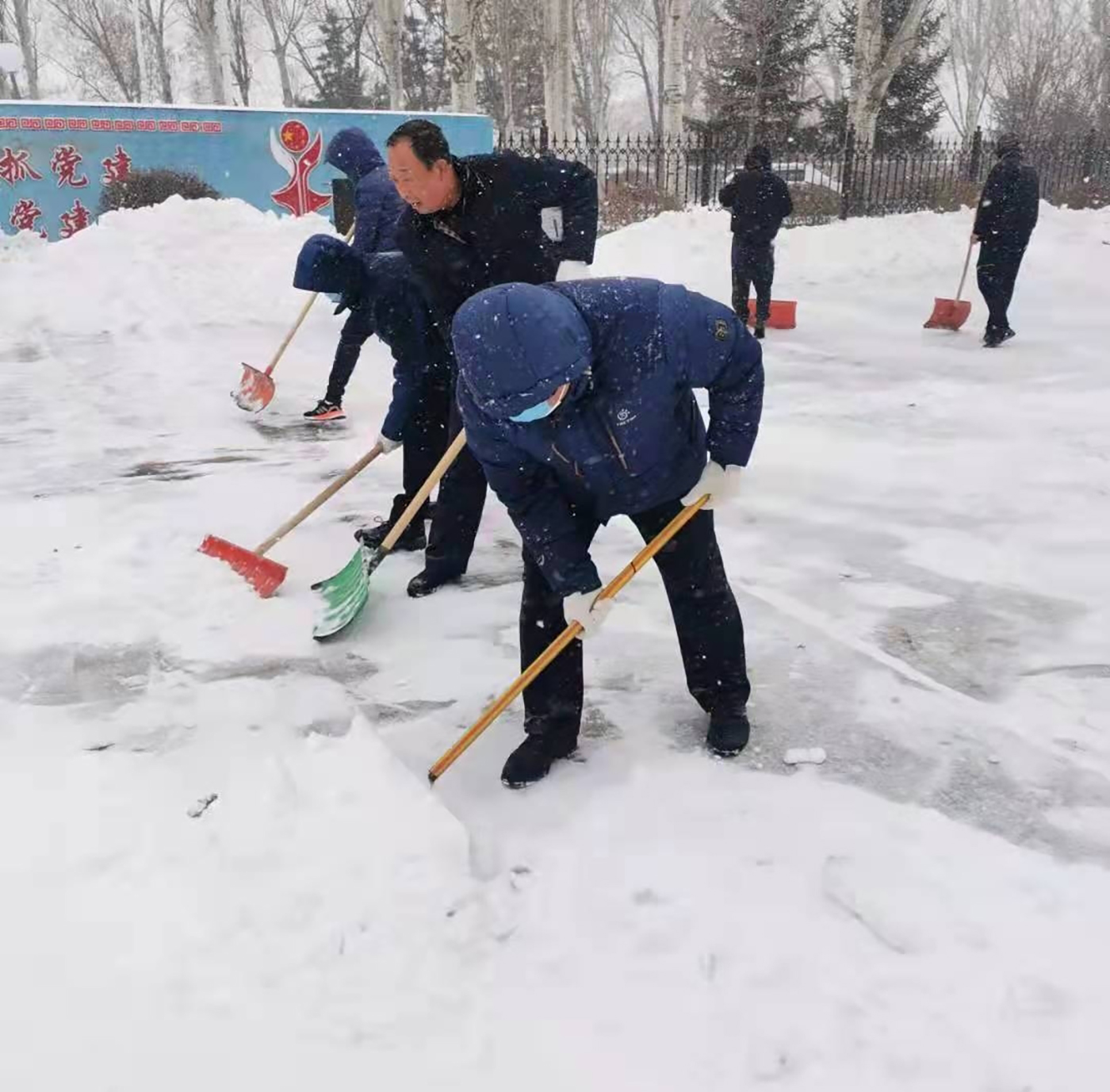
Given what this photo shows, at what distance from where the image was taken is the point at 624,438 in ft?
7.47

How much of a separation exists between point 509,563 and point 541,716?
1506 millimetres

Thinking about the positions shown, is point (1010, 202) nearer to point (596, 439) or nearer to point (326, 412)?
point (326, 412)

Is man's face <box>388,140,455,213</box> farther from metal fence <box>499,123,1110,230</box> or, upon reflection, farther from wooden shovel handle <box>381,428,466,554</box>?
Answer: metal fence <box>499,123,1110,230</box>

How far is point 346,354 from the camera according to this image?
5996mm

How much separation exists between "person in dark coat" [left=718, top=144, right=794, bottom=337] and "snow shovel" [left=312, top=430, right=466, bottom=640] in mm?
5463

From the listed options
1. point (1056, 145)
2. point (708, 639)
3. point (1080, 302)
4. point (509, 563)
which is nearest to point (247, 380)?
point (509, 563)

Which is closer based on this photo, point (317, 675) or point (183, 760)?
point (183, 760)

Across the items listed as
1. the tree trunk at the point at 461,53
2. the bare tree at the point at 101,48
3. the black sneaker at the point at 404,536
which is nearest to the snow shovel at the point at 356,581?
the black sneaker at the point at 404,536

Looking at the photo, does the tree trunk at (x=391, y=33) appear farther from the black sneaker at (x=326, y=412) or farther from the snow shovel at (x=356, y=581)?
the snow shovel at (x=356, y=581)

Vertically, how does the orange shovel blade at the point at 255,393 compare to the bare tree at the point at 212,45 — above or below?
below

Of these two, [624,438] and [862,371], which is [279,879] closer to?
[624,438]

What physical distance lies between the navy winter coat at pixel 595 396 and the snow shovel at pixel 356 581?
3.38 ft

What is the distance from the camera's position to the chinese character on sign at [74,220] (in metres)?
11.6

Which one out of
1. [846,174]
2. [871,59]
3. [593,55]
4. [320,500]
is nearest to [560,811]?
[320,500]
